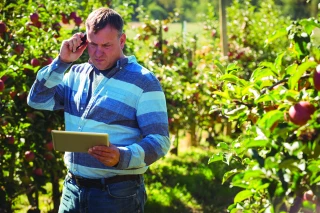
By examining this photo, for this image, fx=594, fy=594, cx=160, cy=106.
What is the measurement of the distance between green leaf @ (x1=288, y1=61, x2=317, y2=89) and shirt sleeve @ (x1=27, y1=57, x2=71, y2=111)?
1278mm

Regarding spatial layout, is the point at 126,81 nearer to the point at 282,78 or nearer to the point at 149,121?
the point at 149,121

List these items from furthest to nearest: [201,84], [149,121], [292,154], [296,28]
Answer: [201,84]
[149,121]
[296,28]
[292,154]

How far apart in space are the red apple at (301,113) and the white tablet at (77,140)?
2.73 feet

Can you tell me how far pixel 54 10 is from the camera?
4.86m

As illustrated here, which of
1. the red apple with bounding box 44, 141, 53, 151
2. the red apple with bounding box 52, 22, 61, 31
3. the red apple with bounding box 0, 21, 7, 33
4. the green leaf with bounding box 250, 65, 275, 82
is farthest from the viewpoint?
the red apple with bounding box 52, 22, 61, 31

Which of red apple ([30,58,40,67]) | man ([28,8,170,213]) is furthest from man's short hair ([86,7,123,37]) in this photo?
red apple ([30,58,40,67])

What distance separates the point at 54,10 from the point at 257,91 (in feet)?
10.8

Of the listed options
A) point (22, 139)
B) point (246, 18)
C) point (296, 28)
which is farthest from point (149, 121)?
point (246, 18)

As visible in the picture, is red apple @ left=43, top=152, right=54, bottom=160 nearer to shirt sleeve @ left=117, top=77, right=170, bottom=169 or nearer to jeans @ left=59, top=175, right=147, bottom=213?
jeans @ left=59, top=175, right=147, bottom=213

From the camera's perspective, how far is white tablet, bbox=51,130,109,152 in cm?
222

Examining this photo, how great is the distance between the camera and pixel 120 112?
8.45ft

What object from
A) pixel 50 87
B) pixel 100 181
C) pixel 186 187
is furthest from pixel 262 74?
pixel 186 187

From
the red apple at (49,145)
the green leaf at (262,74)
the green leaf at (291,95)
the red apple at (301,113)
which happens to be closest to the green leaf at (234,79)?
the green leaf at (262,74)

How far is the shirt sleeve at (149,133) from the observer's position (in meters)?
2.40
